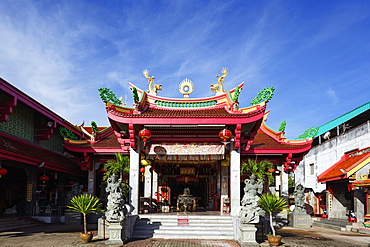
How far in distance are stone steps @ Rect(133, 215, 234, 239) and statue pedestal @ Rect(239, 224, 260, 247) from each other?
1.38m

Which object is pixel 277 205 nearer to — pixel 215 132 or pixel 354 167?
pixel 215 132

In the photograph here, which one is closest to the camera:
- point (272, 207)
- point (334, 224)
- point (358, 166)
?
point (272, 207)

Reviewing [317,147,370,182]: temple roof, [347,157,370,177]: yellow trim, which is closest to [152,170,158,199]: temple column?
[317,147,370,182]: temple roof

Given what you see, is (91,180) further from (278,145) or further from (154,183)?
(278,145)

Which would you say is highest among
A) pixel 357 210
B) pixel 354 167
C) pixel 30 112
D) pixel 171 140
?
pixel 30 112

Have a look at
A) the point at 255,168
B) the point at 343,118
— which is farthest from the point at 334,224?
the point at 343,118

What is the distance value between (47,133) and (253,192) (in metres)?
13.8

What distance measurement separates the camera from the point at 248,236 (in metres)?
10.8

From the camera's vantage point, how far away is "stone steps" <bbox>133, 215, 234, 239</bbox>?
1219cm

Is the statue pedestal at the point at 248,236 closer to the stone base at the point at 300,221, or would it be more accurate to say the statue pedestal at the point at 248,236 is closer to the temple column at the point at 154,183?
the stone base at the point at 300,221

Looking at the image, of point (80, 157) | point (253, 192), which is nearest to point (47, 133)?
point (80, 157)

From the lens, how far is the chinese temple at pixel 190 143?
1337 centimetres

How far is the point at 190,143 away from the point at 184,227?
395cm

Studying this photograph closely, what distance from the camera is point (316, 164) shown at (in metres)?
29.8
